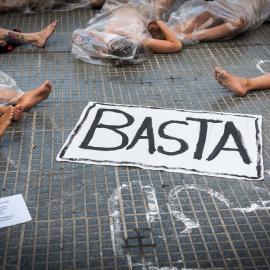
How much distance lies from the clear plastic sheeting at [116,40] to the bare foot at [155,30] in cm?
4

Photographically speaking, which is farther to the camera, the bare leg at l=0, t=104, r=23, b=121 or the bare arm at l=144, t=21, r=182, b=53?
the bare arm at l=144, t=21, r=182, b=53

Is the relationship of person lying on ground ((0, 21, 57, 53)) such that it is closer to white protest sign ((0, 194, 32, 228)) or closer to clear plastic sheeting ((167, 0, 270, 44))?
clear plastic sheeting ((167, 0, 270, 44))

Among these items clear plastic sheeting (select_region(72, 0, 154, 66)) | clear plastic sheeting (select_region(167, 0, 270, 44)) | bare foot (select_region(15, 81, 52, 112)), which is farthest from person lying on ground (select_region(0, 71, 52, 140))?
clear plastic sheeting (select_region(167, 0, 270, 44))

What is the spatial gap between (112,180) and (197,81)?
1096 millimetres

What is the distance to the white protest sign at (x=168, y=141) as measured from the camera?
6.51ft

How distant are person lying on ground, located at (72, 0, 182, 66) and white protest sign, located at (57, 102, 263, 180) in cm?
58

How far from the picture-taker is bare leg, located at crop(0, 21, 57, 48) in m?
3.02

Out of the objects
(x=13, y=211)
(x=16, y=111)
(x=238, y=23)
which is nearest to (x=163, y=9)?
(x=238, y=23)

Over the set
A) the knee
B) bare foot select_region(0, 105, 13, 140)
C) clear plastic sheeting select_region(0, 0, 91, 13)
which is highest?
the knee

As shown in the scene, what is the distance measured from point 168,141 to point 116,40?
3.25 ft

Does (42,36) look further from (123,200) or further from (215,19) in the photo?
(123,200)

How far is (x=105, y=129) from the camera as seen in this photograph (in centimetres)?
220

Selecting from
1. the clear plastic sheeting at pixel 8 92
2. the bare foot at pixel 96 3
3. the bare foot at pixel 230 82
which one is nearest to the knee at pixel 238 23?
the bare foot at pixel 230 82

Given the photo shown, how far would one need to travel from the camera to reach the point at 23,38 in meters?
3.06
